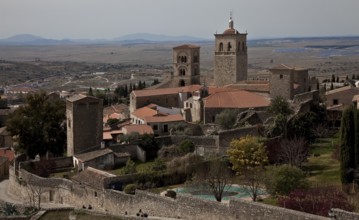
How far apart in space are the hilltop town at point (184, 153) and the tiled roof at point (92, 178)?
72 millimetres

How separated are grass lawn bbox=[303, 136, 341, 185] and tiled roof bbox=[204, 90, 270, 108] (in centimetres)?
838

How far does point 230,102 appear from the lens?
45.2m

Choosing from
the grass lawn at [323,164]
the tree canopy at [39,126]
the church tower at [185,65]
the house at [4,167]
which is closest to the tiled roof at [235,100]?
the grass lawn at [323,164]

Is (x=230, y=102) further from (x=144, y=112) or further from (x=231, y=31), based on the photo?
(x=231, y=31)

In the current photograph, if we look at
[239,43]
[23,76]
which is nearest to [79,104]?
[239,43]

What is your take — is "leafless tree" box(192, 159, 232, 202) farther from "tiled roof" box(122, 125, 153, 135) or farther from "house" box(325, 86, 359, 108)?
"house" box(325, 86, 359, 108)

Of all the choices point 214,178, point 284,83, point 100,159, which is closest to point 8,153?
point 100,159

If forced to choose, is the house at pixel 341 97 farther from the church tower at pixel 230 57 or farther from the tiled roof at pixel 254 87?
the church tower at pixel 230 57

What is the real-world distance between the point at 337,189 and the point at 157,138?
51.4ft

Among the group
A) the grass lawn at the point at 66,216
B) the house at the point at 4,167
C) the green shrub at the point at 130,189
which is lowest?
the house at the point at 4,167

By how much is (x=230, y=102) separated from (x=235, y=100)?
1.58 ft

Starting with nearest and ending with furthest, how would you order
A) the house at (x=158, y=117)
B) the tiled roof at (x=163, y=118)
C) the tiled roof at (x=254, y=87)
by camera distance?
the house at (x=158, y=117) < the tiled roof at (x=163, y=118) < the tiled roof at (x=254, y=87)

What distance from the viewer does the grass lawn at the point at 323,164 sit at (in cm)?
2864

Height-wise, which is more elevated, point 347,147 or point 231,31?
point 231,31
